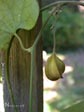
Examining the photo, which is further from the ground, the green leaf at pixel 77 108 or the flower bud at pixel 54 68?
the flower bud at pixel 54 68

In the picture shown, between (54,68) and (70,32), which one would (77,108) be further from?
(70,32)

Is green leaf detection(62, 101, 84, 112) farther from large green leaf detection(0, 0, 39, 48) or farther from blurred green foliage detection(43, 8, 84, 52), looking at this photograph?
blurred green foliage detection(43, 8, 84, 52)

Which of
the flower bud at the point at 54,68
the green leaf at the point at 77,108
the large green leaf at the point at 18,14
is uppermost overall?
the large green leaf at the point at 18,14

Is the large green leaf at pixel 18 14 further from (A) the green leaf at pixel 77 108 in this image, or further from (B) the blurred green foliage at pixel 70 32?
(B) the blurred green foliage at pixel 70 32

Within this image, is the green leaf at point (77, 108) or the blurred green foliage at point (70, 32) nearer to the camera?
the green leaf at point (77, 108)

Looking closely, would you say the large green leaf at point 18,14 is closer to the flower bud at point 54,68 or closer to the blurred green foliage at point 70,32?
the flower bud at point 54,68

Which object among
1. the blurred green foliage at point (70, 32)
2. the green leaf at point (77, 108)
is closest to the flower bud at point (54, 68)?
the green leaf at point (77, 108)

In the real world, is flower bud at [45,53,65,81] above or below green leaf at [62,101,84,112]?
above

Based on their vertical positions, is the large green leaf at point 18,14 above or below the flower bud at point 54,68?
above

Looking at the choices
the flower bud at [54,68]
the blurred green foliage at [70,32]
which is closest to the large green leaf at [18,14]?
the flower bud at [54,68]

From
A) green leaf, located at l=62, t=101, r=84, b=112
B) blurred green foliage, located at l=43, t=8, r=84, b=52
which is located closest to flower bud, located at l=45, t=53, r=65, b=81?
green leaf, located at l=62, t=101, r=84, b=112
